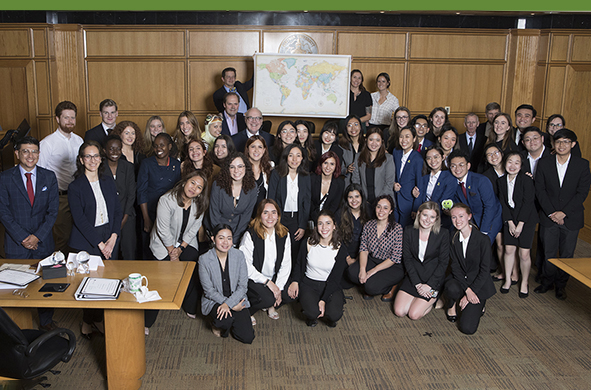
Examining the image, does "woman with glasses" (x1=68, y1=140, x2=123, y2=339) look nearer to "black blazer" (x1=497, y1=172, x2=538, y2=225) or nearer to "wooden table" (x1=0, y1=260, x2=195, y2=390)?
"wooden table" (x1=0, y1=260, x2=195, y2=390)

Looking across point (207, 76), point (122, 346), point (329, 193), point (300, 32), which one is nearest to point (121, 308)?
point (122, 346)

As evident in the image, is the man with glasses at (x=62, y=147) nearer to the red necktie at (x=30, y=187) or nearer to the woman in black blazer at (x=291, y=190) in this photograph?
the red necktie at (x=30, y=187)

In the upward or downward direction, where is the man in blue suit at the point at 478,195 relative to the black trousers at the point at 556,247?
upward

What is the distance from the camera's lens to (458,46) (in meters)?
8.04

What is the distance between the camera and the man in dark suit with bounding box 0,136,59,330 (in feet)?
12.9

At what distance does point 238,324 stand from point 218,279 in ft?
1.37

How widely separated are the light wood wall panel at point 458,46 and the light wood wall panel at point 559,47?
2.59 ft

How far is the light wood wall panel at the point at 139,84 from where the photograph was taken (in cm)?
797

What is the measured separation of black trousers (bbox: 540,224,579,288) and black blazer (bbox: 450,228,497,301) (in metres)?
1.04

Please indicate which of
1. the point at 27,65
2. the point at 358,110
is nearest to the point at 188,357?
the point at 358,110

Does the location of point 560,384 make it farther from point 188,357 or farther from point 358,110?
point 358,110

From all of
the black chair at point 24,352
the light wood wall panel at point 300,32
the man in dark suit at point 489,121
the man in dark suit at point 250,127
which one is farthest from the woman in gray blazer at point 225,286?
the light wood wall panel at point 300,32

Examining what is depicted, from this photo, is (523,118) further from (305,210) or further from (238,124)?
(238,124)

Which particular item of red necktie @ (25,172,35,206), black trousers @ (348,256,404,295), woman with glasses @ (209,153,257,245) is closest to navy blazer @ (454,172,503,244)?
black trousers @ (348,256,404,295)
